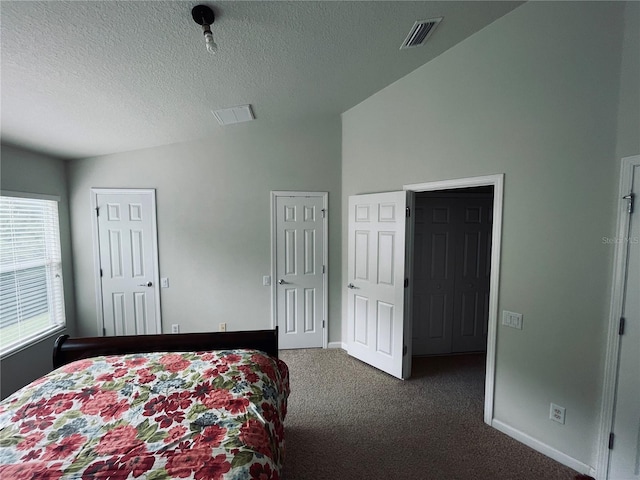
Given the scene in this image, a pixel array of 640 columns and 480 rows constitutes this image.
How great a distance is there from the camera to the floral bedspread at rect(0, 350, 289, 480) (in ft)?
3.66

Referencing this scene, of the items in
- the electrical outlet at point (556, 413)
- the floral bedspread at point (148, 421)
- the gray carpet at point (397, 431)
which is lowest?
the gray carpet at point (397, 431)

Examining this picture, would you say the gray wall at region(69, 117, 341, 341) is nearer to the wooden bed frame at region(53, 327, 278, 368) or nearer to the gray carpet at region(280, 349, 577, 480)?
the gray carpet at region(280, 349, 577, 480)

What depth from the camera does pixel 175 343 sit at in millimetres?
2240

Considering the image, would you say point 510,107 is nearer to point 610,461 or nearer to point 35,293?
point 610,461

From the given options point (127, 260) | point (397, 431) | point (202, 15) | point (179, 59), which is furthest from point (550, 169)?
point (127, 260)

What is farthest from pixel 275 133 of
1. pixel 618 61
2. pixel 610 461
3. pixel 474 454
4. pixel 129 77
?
pixel 610 461

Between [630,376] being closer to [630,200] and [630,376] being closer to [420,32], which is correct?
Answer: [630,200]

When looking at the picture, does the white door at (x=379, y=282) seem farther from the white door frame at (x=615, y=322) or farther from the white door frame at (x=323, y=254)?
the white door frame at (x=615, y=322)

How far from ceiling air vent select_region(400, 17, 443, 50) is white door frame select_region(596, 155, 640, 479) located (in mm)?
1537

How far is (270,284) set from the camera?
148 inches

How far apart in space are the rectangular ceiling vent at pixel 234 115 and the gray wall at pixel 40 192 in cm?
197

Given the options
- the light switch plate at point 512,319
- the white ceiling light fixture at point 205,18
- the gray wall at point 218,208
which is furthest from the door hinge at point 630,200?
the gray wall at point 218,208

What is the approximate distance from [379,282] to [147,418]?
2395 mm

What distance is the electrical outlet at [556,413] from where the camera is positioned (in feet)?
6.54
